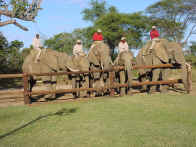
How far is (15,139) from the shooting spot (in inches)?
198

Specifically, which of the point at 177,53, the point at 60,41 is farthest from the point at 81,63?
the point at 60,41

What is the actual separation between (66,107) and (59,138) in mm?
3295

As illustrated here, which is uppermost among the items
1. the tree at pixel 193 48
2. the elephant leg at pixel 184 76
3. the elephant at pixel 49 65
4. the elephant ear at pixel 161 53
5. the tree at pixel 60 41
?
the tree at pixel 60 41

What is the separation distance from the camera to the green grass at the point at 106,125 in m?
4.72

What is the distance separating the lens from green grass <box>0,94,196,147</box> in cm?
472

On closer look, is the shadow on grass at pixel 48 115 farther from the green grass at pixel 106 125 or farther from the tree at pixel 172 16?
the tree at pixel 172 16

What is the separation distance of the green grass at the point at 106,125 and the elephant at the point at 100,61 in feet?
7.97

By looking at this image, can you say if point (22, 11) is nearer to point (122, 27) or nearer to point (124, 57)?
point (124, 57)

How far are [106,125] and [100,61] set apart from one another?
5509mm

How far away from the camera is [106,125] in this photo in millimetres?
5816

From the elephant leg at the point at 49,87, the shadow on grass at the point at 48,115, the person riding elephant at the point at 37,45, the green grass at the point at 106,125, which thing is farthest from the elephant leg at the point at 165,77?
the person riding elephant at the point at 37,45

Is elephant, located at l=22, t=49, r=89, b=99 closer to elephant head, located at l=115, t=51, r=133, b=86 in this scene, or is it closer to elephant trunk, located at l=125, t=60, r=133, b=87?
elephant head, located at l=115, t=51, r=133, b=86

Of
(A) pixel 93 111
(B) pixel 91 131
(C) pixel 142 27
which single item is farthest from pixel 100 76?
(C) pixel 142 27

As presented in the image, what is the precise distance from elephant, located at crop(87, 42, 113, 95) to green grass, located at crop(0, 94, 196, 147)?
7.97 ft
